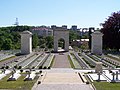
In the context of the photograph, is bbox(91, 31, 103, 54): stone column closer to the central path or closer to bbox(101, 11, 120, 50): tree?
bbox(101, 11, 120, 50): tree

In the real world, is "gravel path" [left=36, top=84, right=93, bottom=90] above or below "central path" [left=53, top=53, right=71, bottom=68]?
below

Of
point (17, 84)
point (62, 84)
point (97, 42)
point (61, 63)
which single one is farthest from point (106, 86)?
point (97, 42)

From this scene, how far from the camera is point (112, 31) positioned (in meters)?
58.2

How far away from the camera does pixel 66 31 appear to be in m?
61.9

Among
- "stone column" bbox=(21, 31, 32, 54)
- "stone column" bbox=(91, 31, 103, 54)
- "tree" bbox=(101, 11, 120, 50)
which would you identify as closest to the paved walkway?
"stone column" bbox=(21, 31, 32, 54)

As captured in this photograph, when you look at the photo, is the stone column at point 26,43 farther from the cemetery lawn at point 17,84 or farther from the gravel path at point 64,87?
the gravel path at point 64,87

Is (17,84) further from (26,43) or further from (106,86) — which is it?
(26,43)

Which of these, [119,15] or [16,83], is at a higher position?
[119,15]

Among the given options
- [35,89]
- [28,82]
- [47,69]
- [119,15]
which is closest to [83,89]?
[35,89]

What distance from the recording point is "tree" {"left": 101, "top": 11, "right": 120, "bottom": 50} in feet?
189

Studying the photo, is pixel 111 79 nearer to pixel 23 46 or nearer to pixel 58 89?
pixel 58 89

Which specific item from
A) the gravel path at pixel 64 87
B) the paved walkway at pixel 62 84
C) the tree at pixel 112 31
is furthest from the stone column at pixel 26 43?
the gravel path at pixel 64 87

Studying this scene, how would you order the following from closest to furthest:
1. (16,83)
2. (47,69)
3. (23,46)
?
(16,83), (47,69), (23,46)

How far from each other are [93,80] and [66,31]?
39.2m
